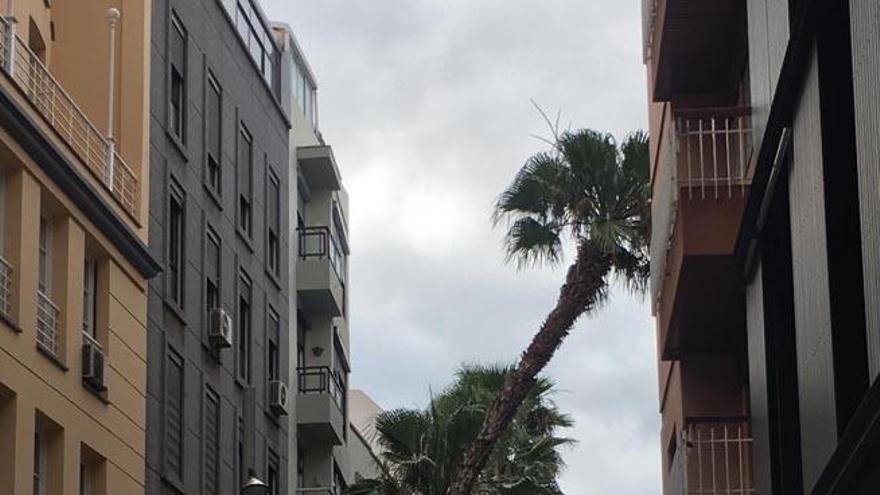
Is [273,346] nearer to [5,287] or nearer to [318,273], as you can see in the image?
[318,273]

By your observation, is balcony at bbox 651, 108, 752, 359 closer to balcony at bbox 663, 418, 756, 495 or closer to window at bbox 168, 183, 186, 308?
balcony at bbox 663, 418, 756, 495

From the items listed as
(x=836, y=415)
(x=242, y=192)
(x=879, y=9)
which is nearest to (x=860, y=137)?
(x=879, y=9)

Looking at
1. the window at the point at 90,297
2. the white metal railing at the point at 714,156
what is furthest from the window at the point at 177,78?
the white metal railing at the point at 714,156

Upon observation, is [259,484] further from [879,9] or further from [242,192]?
[242,192]

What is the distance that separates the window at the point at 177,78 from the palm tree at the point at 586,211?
→ 558cm

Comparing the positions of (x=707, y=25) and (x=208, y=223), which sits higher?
(x=208, y=223)

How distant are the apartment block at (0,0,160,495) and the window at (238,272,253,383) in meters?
7.80

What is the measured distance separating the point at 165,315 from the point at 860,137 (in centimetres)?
2456

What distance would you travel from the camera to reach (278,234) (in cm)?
4844

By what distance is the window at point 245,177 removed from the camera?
44375mm

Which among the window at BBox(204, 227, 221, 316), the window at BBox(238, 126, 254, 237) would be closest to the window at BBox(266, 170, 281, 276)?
the window at BBox(238, 126, 254, 237)

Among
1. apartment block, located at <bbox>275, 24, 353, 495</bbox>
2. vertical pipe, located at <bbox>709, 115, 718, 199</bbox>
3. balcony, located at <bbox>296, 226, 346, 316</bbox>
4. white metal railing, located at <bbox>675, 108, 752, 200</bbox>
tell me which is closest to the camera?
vertical pipe, located at <bbox>709, 115, 718, 199</bbox>

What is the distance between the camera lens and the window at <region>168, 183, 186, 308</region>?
3778 cm

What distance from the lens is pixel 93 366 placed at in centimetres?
3203
